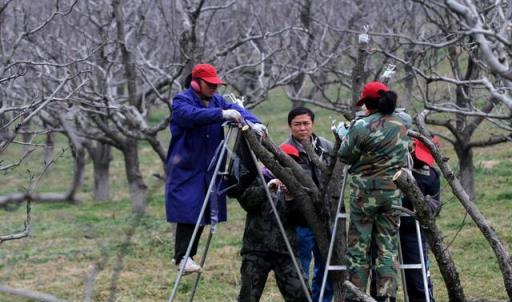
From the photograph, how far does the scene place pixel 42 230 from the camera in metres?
16.4

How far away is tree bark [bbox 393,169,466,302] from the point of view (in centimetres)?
644

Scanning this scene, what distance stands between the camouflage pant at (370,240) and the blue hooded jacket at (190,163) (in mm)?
918

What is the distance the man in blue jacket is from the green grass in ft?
1.78

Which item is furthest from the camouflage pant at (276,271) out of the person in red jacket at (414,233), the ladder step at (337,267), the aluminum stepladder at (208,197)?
the person in red jacket at (414,233)

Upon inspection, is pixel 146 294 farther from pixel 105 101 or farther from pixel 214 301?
pixel 105 101

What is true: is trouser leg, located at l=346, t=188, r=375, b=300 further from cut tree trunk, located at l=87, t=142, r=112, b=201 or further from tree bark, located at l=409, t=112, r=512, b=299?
cut tree trunk, located at l=87, t=142, r=112, b=201

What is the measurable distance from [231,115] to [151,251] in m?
6.14

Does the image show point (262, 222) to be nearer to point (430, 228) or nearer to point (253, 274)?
point (253, 274)

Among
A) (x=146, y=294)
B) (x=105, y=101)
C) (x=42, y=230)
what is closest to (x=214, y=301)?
(x=146, y=294)

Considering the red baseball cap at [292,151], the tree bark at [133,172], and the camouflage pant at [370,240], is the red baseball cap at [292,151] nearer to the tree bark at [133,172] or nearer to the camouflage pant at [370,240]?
the camouflage pant at [370,240]

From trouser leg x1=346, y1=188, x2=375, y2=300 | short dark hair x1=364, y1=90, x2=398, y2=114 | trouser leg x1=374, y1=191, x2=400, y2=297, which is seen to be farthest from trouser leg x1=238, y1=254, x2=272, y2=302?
short dark hair x1=364, y1=90, x2=398, y2=114

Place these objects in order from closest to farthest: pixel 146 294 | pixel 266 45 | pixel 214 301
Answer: pixel 214 301
pixel 146 294
pixel 266 45

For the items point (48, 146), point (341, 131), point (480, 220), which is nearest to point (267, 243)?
point (341, 131)

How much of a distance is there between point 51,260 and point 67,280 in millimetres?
1775
